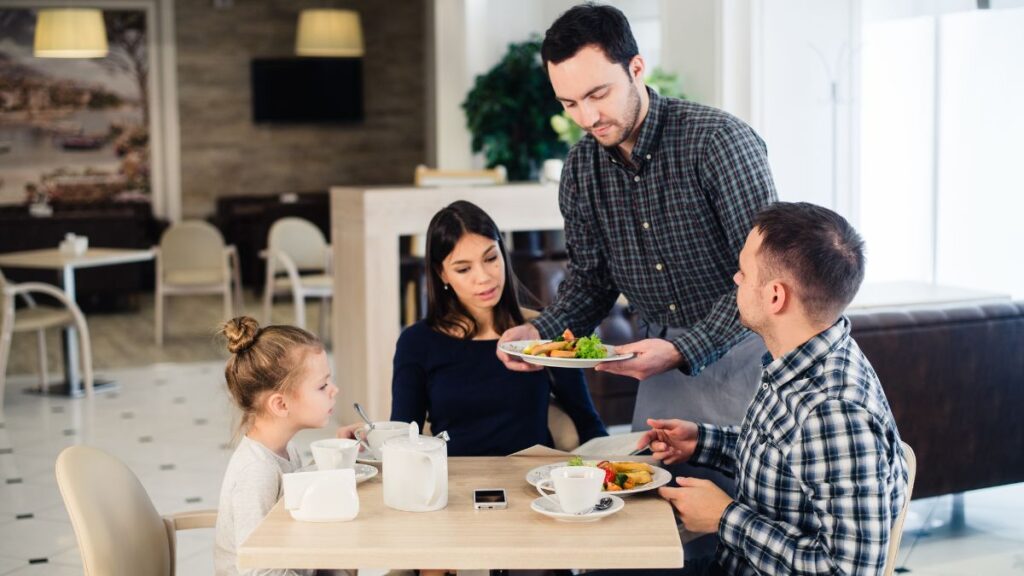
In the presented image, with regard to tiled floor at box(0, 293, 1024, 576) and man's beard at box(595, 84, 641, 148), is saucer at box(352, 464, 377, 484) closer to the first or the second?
tiled floor at box(0, 293, 1024, 576)

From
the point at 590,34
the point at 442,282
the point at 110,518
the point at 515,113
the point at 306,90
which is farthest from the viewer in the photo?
the point at 306,90

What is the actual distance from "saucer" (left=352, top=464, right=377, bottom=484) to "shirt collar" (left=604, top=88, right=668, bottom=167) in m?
0.85

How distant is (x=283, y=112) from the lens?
1273 cm

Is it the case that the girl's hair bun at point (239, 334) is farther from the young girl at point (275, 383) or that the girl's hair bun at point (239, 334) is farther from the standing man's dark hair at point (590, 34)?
the standing man's dark hair at point (590, 34)

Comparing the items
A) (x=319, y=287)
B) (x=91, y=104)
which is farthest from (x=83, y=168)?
(x=319, y=287)

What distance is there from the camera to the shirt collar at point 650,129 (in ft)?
8.11

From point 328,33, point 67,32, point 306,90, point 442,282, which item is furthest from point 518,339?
point 306,90

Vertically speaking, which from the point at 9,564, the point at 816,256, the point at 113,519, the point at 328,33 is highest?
the point at 328,33

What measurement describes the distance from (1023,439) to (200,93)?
10209 mm

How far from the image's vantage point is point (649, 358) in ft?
7.72

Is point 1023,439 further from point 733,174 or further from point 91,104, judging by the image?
point 91,104

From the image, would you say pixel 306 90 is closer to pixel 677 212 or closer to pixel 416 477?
pixel 677 212

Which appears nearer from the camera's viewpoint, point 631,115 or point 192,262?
point 631,115

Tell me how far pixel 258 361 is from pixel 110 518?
414 millimetres
